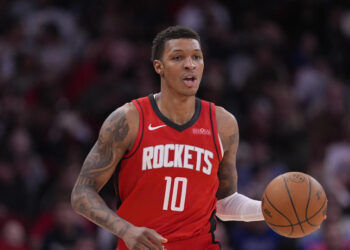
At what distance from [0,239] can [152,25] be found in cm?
458

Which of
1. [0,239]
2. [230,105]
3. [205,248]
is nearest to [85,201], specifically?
[205,248]

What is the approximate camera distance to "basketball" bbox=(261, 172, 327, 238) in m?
4.63

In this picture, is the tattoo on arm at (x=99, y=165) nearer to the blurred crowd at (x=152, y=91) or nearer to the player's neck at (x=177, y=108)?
the player's neck at (x=177, y=108)

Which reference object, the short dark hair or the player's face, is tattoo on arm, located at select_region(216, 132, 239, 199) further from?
the short dark hair

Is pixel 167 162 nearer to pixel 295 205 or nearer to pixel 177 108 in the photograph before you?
pixel 177 108

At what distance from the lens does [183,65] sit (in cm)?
483

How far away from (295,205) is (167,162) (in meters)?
0.94

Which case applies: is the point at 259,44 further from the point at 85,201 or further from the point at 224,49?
the point at 85,201

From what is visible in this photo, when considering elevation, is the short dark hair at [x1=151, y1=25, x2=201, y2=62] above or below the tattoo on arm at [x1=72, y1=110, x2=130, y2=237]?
above

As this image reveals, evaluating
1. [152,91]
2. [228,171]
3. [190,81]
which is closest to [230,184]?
[228,171]

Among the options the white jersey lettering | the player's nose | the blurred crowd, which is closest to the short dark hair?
the player's nose

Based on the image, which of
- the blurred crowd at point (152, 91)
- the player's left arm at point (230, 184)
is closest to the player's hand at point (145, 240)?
the player's left arm at point (230, 184)

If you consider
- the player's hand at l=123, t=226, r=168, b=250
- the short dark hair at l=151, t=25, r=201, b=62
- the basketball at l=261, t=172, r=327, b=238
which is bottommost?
the player's hand at l=123, t=226, r=168, b=250

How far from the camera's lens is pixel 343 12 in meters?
11.0
